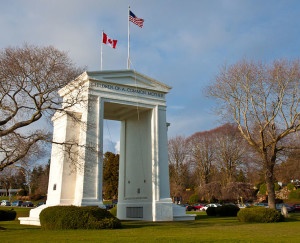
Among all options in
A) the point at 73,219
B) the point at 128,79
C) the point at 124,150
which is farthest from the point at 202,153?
the point at 73,219

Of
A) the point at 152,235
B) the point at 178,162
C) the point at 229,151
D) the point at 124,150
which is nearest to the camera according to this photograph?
the point at 152,235

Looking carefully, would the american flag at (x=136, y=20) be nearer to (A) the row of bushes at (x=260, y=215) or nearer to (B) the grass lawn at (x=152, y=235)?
(A) the row of bushes at (x=260, y=215)

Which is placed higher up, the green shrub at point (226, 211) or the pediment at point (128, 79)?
the pediment at point (128, 79)

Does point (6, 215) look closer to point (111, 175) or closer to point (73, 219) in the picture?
point (73, 219)

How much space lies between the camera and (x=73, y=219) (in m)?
17.6

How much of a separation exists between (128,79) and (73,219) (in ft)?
42.5

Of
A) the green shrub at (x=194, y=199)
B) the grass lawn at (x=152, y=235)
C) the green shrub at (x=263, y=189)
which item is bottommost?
the grass lawn at (x=152, y=235)

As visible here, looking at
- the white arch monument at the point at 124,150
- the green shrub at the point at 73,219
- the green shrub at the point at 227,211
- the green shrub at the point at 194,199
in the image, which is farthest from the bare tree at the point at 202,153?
the green shrub at the point at 73,219

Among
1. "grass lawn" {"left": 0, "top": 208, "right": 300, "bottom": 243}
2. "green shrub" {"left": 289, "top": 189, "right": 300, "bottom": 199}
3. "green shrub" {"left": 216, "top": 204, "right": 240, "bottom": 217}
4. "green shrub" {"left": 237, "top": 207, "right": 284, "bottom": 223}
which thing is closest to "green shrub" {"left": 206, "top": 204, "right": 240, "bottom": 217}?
"green shrub" {"left": 216, "top": 204, "right": 240, "bottom": 217}

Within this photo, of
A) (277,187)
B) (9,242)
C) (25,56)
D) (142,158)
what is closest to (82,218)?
(9,242)

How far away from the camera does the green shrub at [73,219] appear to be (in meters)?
17.5

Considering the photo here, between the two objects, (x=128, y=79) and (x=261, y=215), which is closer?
(x=261, y=215)

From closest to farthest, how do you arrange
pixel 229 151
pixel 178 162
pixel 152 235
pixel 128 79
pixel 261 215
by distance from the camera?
pixel 152 235
pixel 261 215
pixel 128 79
pixel 229 151
pixel 178 162

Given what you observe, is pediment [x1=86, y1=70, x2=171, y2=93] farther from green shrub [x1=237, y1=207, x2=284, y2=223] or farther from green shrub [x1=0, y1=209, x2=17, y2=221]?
green shrub [x1=0, y1=209, x2=17, y2=221]
